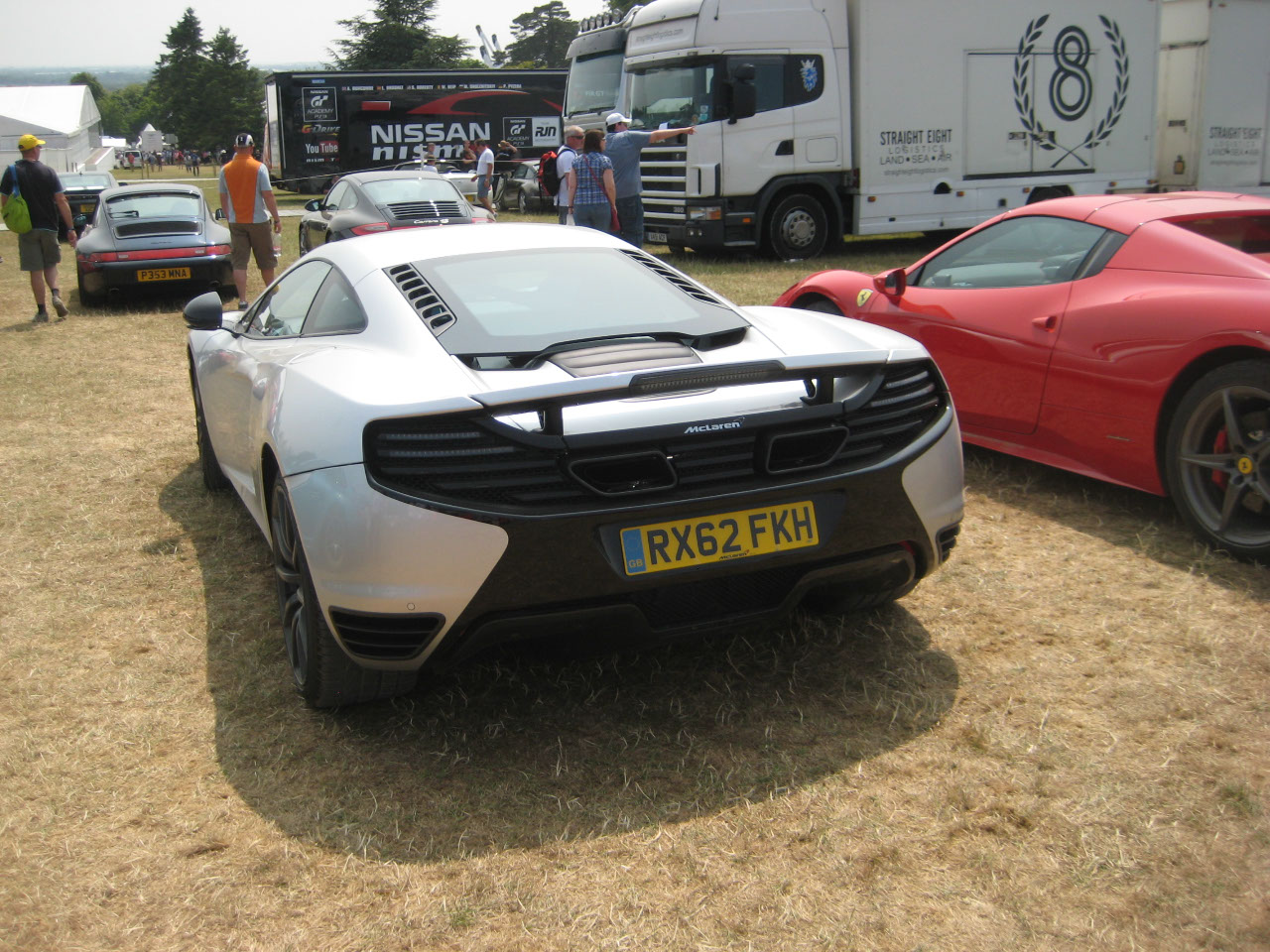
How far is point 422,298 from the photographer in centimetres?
330

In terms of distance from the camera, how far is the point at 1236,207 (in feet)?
15.5

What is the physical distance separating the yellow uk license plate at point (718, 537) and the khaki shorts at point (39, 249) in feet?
34.0

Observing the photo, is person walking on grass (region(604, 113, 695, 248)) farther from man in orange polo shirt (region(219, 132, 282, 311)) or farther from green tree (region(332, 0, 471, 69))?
green tree (region(332, 0, 471, 69))

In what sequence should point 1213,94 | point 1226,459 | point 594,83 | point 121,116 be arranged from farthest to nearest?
point 121,116 → point 594,83 → point 1213,94 → point 1226,459

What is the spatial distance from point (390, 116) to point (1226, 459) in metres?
28.5

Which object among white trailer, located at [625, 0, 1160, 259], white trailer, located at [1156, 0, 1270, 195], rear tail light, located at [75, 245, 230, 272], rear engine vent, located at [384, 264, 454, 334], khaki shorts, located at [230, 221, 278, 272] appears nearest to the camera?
rear engine vent, located at [384, 264, 454, 334]

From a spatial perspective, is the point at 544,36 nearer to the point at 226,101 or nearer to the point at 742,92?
the point at 226,101

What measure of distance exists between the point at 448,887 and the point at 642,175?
13.4 meters

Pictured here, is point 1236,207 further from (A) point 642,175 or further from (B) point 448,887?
(A) point 642,175

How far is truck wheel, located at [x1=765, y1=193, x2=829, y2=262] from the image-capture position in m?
14.0

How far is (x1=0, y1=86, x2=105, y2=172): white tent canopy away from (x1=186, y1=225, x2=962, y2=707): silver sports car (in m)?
52.1

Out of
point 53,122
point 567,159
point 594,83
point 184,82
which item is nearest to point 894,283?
point 567,159

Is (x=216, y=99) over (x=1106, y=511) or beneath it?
over

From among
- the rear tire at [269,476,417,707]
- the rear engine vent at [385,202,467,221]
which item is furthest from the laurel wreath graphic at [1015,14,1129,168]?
the rear tire at [269,476,417,707]
